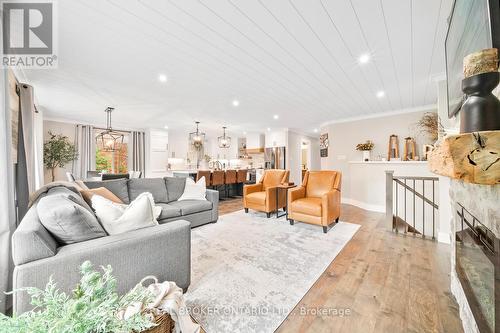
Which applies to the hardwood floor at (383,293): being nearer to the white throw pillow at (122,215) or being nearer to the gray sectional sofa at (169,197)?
the white throw pillow at (122,215)

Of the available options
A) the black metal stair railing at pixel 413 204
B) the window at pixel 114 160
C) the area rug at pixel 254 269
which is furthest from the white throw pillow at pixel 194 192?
the window at pixel 114 160

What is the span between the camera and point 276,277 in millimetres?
2006

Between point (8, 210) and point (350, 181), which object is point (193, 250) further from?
point (350, 181)

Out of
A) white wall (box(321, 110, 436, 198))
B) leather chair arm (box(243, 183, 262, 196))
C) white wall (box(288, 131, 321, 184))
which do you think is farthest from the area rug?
white wall (box(288, 131, 321, 184))

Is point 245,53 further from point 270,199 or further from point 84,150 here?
point 84,150

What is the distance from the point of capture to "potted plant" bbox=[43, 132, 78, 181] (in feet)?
18.0

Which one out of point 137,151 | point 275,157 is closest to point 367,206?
point 275,157

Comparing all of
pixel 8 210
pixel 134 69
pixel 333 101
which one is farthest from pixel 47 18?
pixel 333 101

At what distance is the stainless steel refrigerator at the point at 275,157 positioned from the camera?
7.88 metres

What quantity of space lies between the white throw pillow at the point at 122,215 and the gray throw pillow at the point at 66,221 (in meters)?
0.14

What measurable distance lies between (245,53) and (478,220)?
8.23ft

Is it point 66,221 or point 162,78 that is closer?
point 66,221

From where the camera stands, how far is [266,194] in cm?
407

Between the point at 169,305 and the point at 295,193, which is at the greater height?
the point at 295,193
